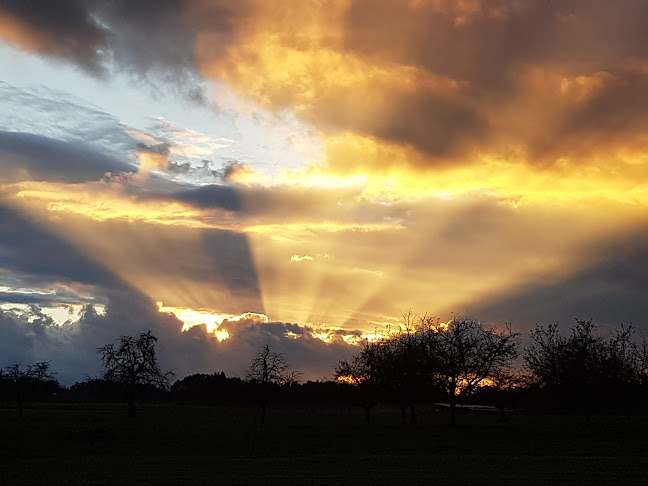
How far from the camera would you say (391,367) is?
84.0m

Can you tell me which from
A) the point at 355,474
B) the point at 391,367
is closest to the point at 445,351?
the point at 391,367

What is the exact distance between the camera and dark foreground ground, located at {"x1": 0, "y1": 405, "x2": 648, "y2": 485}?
3008 cm

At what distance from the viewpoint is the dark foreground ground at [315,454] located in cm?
3008

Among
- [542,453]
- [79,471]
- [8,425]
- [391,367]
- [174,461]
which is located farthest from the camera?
[391,367]

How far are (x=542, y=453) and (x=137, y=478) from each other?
27.6 m

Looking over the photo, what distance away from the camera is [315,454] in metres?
46.4

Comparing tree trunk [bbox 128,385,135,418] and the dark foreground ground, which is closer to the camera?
the dark foreground ground

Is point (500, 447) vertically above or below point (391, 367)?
below

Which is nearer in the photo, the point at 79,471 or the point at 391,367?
the point at 79,471

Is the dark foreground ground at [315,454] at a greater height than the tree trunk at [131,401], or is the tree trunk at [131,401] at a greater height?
the tree trunk at [131,401]

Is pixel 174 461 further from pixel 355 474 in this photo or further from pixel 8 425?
pixel 8 425

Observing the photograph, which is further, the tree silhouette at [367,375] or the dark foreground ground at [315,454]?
the tree silhouette at [367,375]

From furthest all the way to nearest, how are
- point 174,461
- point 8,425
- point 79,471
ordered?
point 8,425, point 174,461, point 79,471

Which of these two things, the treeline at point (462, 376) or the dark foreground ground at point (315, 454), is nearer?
the dark foreground ground at point (315, 454)
